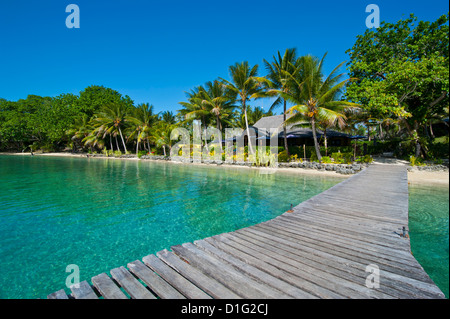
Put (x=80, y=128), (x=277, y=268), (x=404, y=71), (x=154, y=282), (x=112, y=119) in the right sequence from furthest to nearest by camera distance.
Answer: (x=80, y=128), (x=112, y=119), (x=404, y=71), (x=277, y=268), (x=154, y=282)

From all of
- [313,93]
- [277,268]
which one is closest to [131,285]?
[277,268]

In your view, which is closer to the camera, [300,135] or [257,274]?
[257,274]

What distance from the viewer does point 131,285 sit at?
7.55 ft

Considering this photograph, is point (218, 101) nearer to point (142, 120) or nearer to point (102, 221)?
point (142, 120)

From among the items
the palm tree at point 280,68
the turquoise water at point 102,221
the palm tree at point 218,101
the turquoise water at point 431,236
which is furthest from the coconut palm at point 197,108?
the turquoise water at point 431,236

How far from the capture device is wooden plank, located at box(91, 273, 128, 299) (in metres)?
2.15

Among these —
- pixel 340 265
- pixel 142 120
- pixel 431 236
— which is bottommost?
pixel 431 236

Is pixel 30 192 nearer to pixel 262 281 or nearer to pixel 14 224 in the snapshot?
pixel 14 224

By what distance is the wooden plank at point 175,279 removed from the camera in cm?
217

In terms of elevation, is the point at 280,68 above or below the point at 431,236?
above

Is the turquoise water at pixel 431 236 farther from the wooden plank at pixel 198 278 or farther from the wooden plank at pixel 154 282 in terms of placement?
the wooden plank at pixel 154 282

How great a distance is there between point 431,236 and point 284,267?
4.59 metres

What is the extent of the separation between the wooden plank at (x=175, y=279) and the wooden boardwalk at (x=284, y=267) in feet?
0.04

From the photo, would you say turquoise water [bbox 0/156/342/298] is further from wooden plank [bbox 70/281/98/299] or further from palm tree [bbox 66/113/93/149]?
palm tree [bbox 66/113/93/149]
